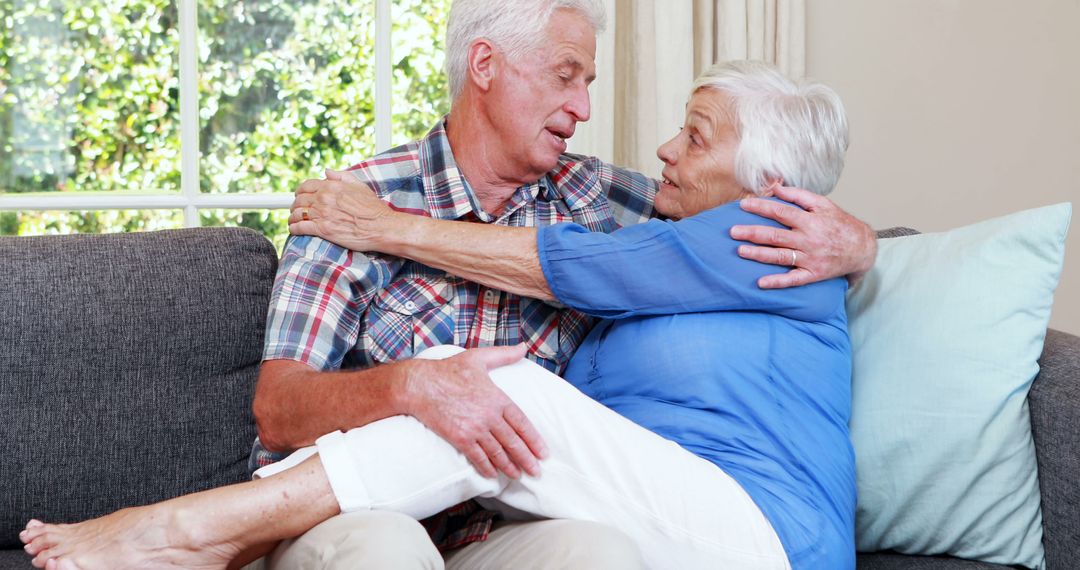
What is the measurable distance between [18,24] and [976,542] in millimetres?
2514

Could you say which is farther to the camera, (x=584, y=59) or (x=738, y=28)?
(x=738, y=28)

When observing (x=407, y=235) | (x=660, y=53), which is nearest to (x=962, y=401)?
(x=407, y=235)

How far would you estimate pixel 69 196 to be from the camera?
2697 millimetres

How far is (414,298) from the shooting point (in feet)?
5.29

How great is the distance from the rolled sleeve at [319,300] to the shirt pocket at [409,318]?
0.07 ft

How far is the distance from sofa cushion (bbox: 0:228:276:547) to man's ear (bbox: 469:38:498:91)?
51 cm

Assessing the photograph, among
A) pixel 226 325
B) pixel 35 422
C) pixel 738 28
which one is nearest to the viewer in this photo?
pixel 35 422

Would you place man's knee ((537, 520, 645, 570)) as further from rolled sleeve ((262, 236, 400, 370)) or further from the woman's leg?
rolled sleeve ((262, 236, 400, 370))

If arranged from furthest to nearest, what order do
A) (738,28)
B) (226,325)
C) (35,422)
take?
(738,28) → (226,325) → (35,422)

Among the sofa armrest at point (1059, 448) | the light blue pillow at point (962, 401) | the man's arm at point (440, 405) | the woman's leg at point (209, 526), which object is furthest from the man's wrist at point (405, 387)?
the sofa armrest at point (1059, 448)

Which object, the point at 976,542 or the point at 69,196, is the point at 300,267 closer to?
the point at 976,542

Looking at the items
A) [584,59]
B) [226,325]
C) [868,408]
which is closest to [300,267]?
[226,325]

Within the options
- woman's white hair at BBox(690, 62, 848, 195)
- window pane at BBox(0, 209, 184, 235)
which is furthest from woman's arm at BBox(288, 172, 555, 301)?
window pane at BBox(0, 209, 184, 235)

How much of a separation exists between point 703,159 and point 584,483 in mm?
591
